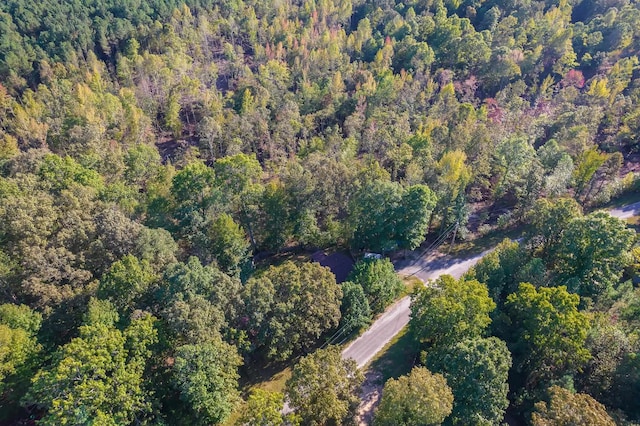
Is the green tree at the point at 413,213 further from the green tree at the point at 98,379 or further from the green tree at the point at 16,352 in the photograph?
the green tree at the point at 16,352

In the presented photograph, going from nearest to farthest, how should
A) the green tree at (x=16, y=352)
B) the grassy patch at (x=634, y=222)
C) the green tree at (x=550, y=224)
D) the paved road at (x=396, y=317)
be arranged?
1. the green tree at (x=16, y=352)
2. the paved road at (x=396, y=317)
3. the green tree at (x=550, y=224)
4. the grassy patch at (x=634, y=222)

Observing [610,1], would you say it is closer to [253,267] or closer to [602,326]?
[602,326]

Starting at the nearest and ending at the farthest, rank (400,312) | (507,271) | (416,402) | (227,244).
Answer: (416,402) < (507,271) < (400,312) < (227,244)

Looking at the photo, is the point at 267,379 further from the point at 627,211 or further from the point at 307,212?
the point at 627,211

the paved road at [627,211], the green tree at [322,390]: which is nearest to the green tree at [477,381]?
the green tree at [322,390]

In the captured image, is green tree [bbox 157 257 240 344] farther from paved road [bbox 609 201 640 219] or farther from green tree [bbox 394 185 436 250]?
paved road [bbox 609 201 640 219]

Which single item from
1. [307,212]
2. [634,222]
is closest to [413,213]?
[307,212]
